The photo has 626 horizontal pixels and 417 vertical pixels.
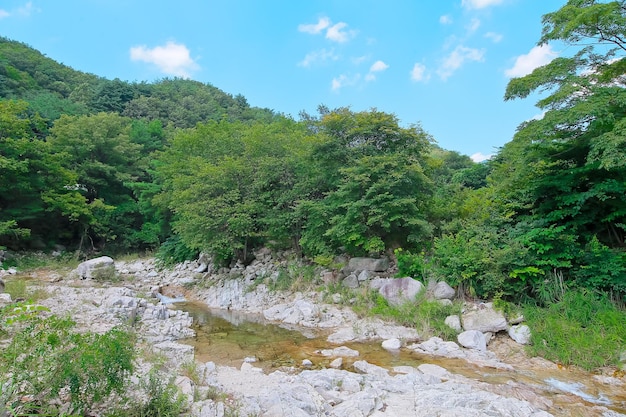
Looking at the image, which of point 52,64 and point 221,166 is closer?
point 221,166

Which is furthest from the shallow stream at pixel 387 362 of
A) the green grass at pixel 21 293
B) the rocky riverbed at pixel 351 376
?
the green grass at pixel 21 293

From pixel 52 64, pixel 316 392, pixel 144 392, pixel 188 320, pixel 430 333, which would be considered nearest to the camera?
pixel 144 392

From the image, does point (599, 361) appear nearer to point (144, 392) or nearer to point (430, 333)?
point (430, 333)

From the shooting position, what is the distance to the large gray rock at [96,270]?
14005 millimetres

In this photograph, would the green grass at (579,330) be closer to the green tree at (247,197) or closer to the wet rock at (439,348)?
the wet rock at (439,348)

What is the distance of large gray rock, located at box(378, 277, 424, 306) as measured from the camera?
388 inches

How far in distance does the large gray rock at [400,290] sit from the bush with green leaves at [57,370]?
26.1 feet

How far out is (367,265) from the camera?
40.8ft

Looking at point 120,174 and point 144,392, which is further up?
point 120,174

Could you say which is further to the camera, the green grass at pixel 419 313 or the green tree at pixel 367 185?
the green tree at pixel 367 185

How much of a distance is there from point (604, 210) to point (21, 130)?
25.2 m

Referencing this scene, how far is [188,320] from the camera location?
1025 centimetres

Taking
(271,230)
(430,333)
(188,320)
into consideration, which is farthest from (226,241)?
(430,333)

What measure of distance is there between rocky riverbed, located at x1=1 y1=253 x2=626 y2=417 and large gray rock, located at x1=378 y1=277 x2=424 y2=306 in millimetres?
911
